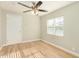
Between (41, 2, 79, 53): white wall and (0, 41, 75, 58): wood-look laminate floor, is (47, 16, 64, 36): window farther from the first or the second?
(0, 41, 75, 58): wood-look laminate floor

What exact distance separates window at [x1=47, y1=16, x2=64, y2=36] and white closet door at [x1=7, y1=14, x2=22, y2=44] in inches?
88.8

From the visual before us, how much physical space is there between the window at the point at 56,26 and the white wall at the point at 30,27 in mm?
1275

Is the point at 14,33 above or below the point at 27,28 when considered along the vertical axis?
below

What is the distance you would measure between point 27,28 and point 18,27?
78 cm

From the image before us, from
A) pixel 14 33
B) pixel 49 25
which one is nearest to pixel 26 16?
pixel 14 33

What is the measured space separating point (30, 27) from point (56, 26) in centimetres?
228

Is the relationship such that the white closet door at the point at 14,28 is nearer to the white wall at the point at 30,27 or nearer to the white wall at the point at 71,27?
the white wall at the point at 30,27

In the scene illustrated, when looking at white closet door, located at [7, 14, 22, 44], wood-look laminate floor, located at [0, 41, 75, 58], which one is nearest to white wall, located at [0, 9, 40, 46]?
white closet door, located at [7, 14, 22, 44]

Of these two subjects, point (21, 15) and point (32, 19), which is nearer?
point (21, 15)

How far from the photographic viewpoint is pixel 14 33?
4395 millimetres

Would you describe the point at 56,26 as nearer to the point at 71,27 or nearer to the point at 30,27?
the point at 71,27

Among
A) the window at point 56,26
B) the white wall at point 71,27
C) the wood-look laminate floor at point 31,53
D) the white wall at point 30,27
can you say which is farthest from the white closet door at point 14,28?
the white wall at point 71,27


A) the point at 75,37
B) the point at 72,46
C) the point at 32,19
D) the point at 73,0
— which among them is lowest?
the point at 72,46

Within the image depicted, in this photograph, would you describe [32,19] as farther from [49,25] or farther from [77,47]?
[77,47]
